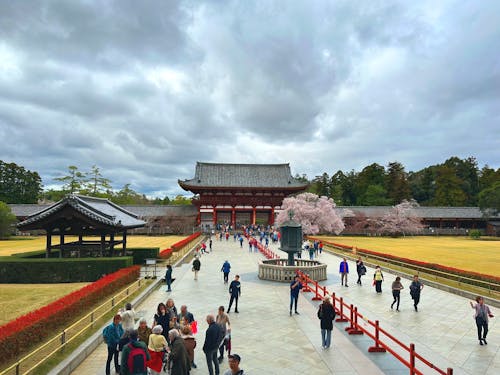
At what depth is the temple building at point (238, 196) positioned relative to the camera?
61.2 meters

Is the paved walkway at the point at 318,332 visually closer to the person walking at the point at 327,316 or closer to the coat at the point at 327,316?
the person walking at the point at 327,316

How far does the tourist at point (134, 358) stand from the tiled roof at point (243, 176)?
181ft

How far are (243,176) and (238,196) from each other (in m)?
7.13

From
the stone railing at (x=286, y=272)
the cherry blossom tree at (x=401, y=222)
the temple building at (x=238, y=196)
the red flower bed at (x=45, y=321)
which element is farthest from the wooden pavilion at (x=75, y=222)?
the cherry blossom tree at (x=401, y=222)

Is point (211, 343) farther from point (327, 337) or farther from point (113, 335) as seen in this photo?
point (327, 337)

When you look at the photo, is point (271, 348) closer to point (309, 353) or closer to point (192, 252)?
point (309, 353)

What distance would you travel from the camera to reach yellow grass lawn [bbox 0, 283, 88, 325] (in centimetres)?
1239

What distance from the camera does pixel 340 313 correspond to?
11539 millimetres


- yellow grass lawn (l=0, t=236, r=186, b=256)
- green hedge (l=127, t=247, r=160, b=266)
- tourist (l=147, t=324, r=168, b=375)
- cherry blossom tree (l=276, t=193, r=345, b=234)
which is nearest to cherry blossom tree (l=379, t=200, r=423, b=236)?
cherry blossom tree (l=276, t=193, r=345, b=234)

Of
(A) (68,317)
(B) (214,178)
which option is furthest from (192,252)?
(B) (214,178)

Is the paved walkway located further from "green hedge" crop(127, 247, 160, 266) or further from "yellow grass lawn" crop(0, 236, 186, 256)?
"yellow grass lawn" crop(0, 236, 186, 256)

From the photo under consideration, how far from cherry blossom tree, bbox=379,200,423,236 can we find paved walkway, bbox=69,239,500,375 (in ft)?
154

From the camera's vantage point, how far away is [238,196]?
62.7 metres

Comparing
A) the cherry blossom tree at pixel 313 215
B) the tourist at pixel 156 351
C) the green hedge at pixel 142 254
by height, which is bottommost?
the green hedge at pixel 142 254
